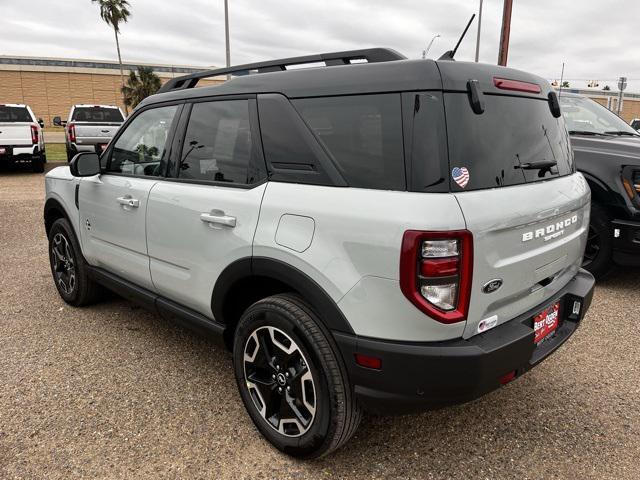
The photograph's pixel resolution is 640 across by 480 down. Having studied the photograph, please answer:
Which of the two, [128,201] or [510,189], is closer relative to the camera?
[510,189]

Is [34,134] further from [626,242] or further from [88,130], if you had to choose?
[626,242]

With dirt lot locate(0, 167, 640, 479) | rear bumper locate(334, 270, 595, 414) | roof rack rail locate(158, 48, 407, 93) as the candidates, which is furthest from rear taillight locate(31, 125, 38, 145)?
rear bumper locate(334, 270, 595, 414)

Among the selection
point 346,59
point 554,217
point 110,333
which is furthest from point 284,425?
point 110,333

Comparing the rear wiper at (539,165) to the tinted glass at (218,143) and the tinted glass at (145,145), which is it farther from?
the tinted glass at (145,145)

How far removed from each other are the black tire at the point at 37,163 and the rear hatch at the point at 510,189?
13722 mm

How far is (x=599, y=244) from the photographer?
15.8 ft

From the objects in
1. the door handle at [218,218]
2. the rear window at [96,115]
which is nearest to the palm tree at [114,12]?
the rear window at [96,115]

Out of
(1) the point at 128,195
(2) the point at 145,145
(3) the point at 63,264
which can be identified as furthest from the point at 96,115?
(1) the point at 128,195

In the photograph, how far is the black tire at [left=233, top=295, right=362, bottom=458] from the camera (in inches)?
83.1

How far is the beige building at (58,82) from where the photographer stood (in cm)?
4969

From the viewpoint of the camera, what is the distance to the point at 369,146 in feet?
6.66

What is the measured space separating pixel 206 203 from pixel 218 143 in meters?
0.36

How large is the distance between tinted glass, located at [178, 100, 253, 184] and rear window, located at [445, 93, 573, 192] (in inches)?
41.3

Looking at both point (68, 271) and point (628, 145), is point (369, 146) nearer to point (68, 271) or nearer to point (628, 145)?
point (68, 271)
